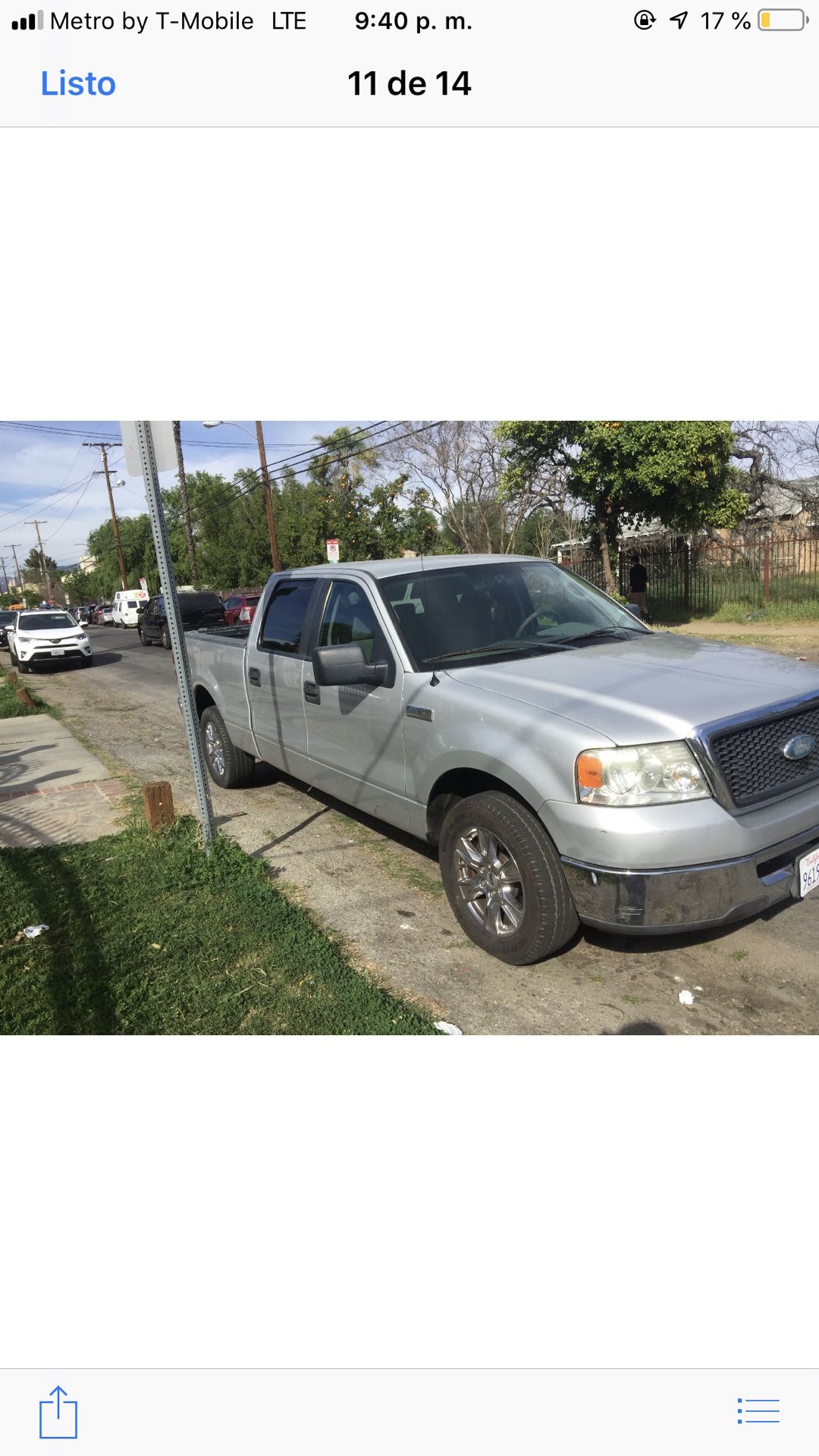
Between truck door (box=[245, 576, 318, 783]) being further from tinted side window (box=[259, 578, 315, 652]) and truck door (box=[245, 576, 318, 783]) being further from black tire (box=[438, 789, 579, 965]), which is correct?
black tire (box=[438, 789, 579, 965])

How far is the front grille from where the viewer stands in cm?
327

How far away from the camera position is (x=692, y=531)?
20.1 metres

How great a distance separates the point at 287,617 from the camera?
568 centimetres

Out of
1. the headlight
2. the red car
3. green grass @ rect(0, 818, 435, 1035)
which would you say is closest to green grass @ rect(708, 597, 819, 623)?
the red car

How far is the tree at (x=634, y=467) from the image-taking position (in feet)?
58.0

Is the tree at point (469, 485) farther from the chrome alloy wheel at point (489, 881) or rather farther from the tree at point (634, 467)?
the chrome alloy wheel at point (489, 881)

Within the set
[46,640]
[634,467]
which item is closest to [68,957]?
[634,467]

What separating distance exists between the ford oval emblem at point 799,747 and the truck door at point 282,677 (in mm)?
2865

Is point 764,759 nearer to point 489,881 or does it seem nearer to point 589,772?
point 589,772

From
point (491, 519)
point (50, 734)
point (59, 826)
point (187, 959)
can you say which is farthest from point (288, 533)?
point (187, 959)

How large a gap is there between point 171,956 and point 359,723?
153 cm

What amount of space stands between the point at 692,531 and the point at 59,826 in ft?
57.2

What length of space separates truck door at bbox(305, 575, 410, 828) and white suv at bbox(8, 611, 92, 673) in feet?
55.4

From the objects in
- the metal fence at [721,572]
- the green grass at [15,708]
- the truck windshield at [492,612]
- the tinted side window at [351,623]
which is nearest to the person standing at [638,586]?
the metal fence at [721,572]
